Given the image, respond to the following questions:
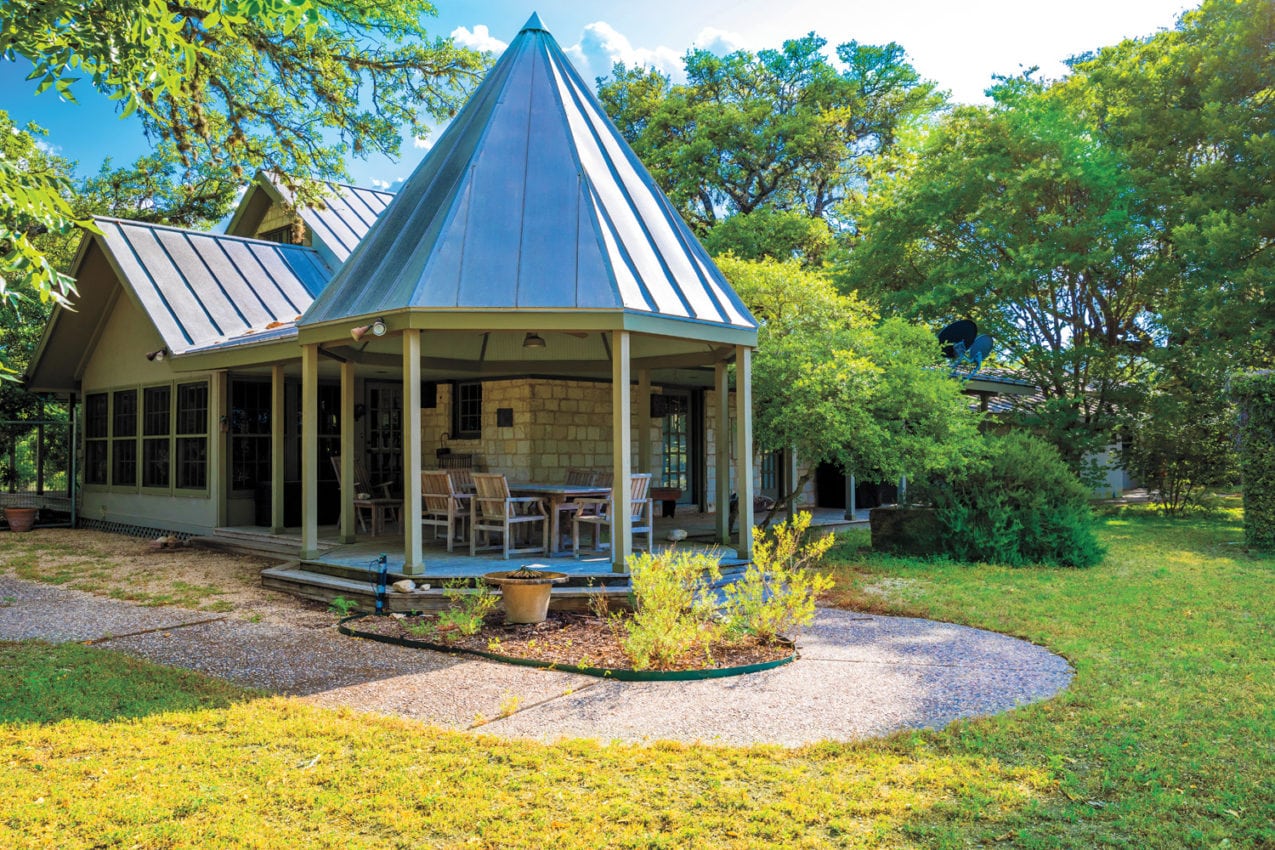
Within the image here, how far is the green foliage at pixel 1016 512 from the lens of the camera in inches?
436

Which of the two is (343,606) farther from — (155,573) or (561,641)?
(155,573)

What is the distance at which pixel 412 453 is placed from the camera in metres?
8.05

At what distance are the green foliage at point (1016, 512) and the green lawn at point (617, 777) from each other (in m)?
5.10

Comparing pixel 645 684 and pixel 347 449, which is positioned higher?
pixel 347 449

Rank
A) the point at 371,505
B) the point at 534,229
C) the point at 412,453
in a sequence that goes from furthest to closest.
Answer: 1. the point at 371,505
2. the point at 534,229
3. the point at 412,453

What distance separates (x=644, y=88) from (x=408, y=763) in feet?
96.9

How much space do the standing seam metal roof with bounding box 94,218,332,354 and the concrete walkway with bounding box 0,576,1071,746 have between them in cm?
647

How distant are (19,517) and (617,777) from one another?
15852mm

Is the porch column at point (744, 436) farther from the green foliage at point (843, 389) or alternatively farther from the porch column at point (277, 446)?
the porch column at point (277, 446)

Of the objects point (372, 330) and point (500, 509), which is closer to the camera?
point (372, 330)

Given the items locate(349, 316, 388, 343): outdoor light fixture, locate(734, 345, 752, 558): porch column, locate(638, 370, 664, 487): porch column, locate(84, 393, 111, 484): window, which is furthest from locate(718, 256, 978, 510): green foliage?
locate(84, 393, 111, 484): window

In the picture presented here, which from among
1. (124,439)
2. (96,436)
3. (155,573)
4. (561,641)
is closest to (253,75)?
(124,439)

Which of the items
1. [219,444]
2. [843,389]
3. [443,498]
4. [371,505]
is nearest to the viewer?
[443,498]

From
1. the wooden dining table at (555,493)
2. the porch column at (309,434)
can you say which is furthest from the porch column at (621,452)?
the porch column at (309,434)
